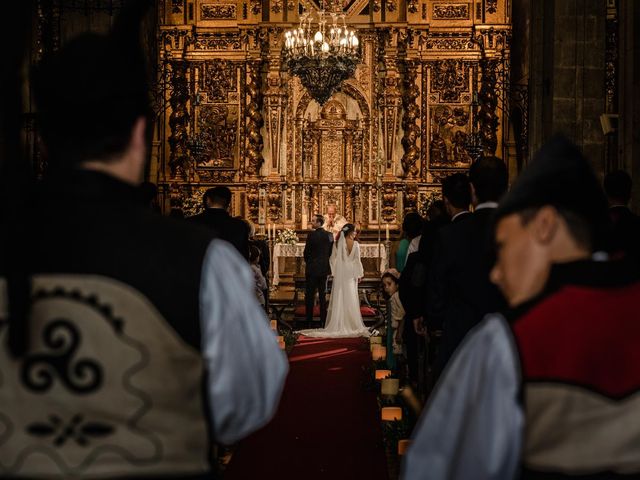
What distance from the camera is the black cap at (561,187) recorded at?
2.17 m

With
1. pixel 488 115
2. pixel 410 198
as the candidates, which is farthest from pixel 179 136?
pixel 488 115

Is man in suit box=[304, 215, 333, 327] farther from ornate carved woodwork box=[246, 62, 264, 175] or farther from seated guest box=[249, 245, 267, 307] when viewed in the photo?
ornate carved woodwork box=[246, 62, 264, 175]

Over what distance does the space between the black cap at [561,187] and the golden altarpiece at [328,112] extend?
65.9 ft

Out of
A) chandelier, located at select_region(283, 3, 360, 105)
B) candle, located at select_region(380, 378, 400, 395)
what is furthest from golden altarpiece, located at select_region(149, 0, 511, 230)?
candle, located at select_region(380, 378, 400, 395)

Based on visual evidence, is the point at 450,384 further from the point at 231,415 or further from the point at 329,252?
the point at 329,252

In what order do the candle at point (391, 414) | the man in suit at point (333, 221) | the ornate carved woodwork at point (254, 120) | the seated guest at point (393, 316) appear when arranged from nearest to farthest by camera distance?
the candle at point (391, 414) → the seated guest at point (393, 316) → the man in suit at point (333, 221) → the ornate carved woodwork at point (254, 120)

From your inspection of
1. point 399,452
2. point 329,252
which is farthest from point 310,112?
point 399,452

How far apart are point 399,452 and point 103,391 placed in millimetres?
5804

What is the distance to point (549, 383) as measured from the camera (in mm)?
1985

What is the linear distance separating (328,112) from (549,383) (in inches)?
837

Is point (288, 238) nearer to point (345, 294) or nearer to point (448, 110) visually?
point (345, 294)

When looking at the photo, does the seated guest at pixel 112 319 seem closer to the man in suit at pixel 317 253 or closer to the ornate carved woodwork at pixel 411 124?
the man in suit at pixel 317 253

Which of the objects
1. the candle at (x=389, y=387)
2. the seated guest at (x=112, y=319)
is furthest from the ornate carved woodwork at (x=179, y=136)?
the seated guest at (x=112, y=319)

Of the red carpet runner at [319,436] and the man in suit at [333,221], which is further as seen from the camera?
the man in suit at [333,221]
